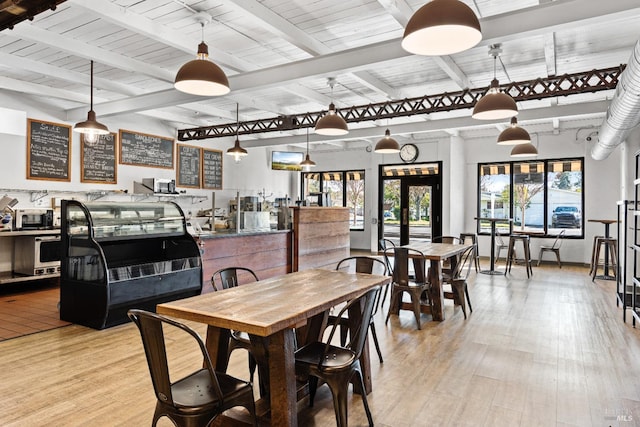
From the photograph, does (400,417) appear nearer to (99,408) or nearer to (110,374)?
(99,408)

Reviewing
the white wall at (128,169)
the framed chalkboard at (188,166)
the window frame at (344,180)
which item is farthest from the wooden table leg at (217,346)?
the window frame at (344,180)

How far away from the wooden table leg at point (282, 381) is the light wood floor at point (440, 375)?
0.49 m

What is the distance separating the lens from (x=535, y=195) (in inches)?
403

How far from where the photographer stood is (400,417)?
2.65 meters

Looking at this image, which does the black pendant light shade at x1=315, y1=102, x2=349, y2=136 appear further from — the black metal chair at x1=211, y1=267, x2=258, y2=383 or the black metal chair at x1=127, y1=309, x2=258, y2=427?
the black metal chair at x1=127, y1=309, x2=258, y2=427

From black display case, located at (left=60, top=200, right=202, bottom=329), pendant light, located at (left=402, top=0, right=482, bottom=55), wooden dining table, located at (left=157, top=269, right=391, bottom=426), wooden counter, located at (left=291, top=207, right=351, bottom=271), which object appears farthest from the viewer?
wooden counter, located at (left=291, top=207, right=351, bottom=271)

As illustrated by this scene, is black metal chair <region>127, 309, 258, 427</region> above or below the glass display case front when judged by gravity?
below

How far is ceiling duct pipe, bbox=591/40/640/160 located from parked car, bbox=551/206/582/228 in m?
3.36

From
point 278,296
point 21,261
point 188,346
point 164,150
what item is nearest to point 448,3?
point 278,296

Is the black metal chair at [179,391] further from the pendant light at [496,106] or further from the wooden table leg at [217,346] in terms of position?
the pendant light at [496,106]

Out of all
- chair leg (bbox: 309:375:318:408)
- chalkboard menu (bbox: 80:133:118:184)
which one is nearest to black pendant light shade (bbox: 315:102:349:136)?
chair leg (bbox: 309:375:318:408)

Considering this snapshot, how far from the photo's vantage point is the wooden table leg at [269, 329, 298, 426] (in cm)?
218

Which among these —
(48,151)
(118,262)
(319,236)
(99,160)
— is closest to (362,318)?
(118,262)

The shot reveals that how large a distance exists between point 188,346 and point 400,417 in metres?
2.25
